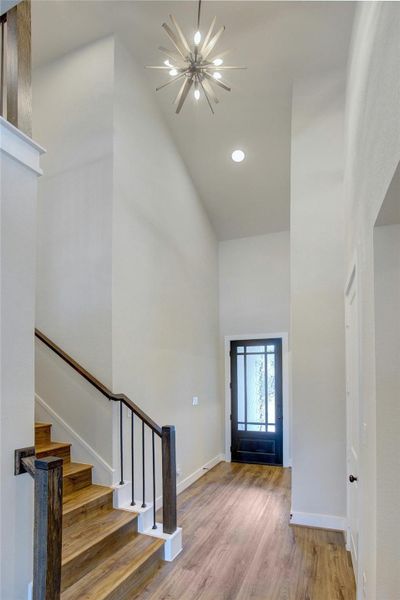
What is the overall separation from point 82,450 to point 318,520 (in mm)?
2487

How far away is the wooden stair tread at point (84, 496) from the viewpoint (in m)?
3.05

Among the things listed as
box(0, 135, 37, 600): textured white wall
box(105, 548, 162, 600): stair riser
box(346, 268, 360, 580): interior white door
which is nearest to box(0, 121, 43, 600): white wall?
box(0, 135, 37, 600): textured white wall

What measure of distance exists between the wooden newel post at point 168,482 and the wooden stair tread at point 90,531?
0.28 metres

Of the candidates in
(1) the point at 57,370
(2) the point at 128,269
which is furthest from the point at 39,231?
(1) the point at 57,370

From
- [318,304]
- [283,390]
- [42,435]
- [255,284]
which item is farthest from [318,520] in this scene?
[255,284]

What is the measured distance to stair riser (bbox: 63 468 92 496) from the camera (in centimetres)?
328

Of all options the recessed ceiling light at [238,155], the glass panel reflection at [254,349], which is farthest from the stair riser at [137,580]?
the recessed ceiling light at [238,155]

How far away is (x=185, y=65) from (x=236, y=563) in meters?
4.29

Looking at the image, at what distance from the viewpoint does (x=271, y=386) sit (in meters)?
6.41

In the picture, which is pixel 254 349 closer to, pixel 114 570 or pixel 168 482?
pixel 168 482

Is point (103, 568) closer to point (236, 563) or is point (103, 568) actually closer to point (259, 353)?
point (236, 563)

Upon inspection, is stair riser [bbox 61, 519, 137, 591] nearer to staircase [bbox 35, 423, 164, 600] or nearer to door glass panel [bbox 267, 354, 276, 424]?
staircase [bbox 35, 423, 164, 600]

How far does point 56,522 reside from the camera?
5.75 feet

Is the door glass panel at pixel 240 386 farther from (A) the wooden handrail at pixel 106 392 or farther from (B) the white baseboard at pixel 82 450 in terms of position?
(B) the white baseboard at pixel 82 450
